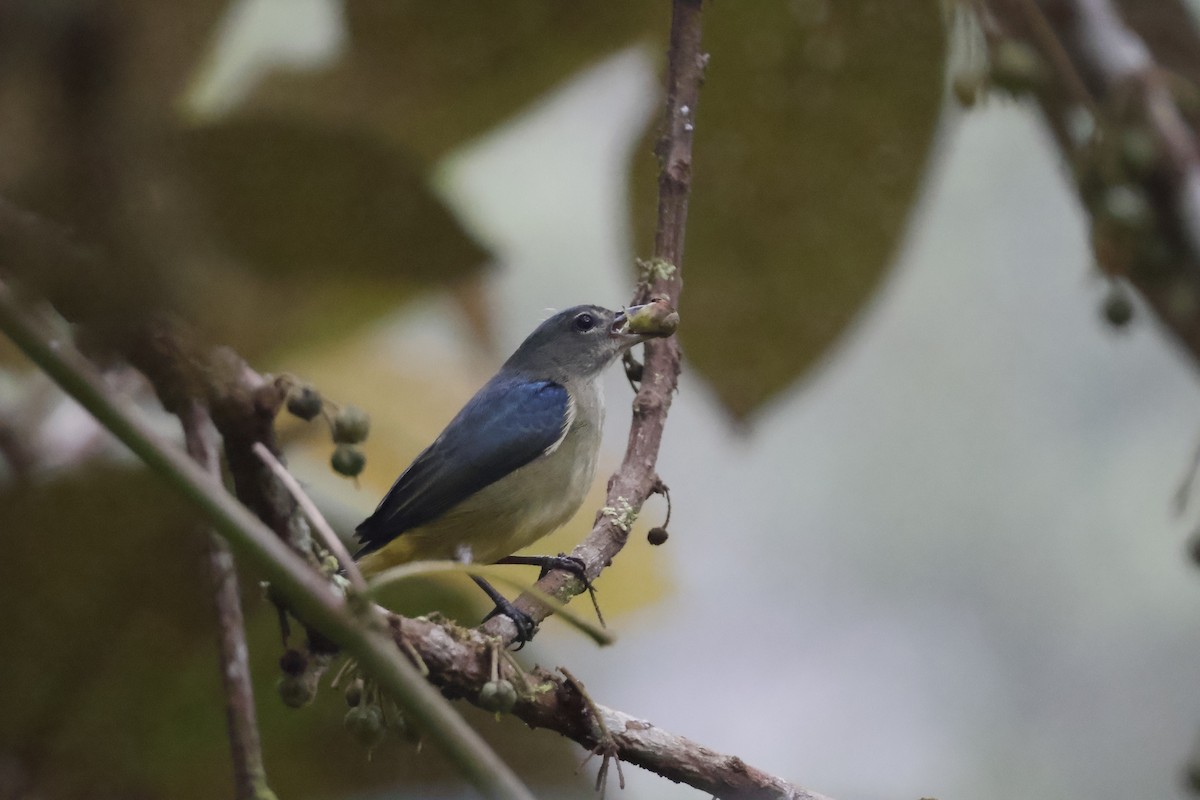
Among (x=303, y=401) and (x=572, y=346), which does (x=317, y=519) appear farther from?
(x=572, y=346)

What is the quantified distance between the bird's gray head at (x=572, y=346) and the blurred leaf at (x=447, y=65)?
1044mm

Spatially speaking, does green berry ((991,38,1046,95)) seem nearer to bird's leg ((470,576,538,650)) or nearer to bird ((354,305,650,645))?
bird ((354,305,650,645))

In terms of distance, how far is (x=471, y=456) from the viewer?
2.16 m

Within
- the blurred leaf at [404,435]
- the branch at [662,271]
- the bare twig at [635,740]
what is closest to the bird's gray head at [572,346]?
the blurred leaf at [404,435]

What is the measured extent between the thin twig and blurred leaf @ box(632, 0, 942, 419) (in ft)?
2.25

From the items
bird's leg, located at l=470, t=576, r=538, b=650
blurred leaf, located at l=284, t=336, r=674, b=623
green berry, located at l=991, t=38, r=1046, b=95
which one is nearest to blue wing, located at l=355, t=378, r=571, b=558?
blurred leaf, located at l=284, t=336, r=674, b=623

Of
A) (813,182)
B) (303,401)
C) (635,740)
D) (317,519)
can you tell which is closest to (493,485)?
(813,182)

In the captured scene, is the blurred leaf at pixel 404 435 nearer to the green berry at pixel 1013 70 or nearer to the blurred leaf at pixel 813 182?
the blurred leaf at pixel 813 182

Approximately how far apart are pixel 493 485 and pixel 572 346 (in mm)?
612

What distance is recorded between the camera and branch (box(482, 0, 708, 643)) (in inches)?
62.6

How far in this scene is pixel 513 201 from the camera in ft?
9.97

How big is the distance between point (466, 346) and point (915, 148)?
0.74 meters

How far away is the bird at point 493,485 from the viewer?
2076mm

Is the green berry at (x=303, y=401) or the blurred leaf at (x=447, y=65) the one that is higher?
the blurred leaf at (x=447, y=65)
